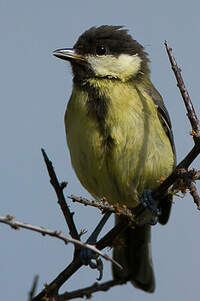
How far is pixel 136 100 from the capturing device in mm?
4816

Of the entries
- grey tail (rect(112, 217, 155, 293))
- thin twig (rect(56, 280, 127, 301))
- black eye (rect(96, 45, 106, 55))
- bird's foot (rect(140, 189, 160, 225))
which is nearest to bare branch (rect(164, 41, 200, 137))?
thin twig (rect(56, 280, 127, 301))

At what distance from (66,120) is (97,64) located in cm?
74

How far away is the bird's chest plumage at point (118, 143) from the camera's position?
4574 millimetres

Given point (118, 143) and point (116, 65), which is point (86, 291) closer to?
point (118, 143)

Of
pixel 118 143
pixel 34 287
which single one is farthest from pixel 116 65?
pixel 34 287

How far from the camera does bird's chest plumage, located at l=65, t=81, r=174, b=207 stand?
180 inches

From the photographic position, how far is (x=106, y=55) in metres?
5.45

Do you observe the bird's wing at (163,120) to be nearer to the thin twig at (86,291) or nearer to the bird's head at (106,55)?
the bird's head at (106,55)

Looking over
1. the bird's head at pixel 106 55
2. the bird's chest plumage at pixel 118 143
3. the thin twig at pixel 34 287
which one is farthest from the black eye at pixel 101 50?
the thin twig at pixel 34 287

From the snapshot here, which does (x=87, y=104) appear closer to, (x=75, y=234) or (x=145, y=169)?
(x=145, y=169)

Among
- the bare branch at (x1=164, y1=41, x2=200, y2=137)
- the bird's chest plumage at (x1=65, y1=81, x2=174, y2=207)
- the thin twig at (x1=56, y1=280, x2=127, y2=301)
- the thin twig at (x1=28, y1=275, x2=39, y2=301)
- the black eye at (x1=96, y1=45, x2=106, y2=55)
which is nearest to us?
the thin twig at (x1=28, y1=275, x2=39, y2=301)

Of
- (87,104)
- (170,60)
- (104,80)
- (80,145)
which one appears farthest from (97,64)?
(170,60)

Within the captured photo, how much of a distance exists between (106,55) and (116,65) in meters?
0.22

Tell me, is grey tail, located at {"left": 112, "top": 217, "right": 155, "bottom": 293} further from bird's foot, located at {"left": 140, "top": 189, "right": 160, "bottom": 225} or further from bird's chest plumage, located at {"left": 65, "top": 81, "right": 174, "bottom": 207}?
bird's foot, located at {"left": 140, "top": 189, "right": 160, "bottom": 225}
